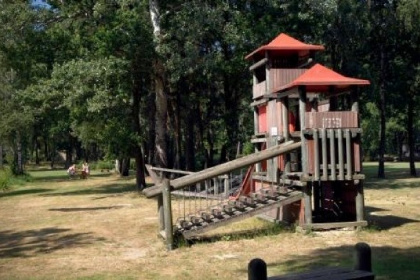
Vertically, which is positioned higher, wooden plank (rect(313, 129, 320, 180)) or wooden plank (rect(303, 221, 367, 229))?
wooden plank (rect(313, 129, 320, 180))

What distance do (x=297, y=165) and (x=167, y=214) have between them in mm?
6670

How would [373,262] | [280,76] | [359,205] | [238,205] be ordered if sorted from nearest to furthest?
[373,262], [359,205], [238,205], [280,76]

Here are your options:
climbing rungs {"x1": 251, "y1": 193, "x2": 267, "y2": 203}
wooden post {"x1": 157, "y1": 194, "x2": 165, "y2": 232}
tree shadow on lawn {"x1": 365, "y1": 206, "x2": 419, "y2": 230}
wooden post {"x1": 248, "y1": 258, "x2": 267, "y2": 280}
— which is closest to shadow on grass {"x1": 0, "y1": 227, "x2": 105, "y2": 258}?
wooden post {"x1": 157, "y1": 194, "x2": 165, "y2": 232}

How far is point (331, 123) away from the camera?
49.5 ft

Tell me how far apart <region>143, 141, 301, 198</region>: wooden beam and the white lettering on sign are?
95 cm

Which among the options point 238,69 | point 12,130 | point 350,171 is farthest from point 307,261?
point 12,130

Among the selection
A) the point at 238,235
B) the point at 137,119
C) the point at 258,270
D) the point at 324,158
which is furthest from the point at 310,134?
the point at 137,119

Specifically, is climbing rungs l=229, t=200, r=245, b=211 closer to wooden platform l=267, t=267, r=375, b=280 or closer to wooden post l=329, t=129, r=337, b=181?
wooden post l=329, t=129, r=337, b=181

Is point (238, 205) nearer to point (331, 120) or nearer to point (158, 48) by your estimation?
point (331, 120)

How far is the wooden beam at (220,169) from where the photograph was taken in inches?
547

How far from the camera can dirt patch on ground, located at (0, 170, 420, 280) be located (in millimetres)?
11172

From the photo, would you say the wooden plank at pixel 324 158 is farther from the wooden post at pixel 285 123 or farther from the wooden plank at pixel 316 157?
the wooden post at pixel 285 123

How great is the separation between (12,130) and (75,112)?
849 inches

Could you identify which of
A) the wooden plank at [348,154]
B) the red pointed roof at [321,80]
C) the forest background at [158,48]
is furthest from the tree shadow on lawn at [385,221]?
the forest background at [158,48]
